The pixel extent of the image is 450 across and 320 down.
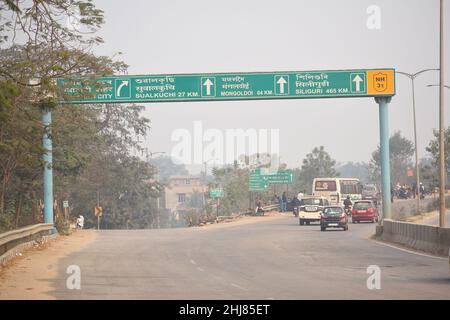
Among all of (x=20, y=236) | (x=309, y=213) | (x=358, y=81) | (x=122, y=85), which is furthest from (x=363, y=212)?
(x=20, y=236)

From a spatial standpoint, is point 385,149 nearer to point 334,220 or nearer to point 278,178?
point 334,220

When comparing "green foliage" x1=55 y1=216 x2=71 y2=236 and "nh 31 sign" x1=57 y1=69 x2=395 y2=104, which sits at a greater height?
"nh 31 sign" x1=57 y1=69 x2=395 y2=104

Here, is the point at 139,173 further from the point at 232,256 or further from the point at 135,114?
the point at 232,256

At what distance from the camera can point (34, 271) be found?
24.6 m

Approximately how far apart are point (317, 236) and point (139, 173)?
50615mm

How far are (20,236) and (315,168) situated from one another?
11147 centimetres

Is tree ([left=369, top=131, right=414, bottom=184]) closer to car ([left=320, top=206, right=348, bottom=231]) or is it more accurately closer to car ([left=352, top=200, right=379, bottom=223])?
car ([left=352, top=200, right=379, bottom=223])

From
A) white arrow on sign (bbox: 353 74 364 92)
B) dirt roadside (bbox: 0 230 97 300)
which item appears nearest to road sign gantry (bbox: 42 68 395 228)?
white arrow on sign (bbox: 353 74 364 92)

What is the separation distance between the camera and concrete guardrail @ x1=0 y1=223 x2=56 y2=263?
27.9m

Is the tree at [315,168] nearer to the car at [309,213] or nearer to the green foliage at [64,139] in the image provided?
the green foliage at [64,139]

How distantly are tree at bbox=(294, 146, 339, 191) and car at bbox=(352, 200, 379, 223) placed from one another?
74775mm

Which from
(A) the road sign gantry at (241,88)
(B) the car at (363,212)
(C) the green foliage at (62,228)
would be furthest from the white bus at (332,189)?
(A) the road sign gantry at (241,88)

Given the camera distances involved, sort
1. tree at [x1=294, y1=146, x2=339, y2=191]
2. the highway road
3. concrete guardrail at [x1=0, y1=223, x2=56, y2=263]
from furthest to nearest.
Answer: tree at [x1=294, y1=146, x2=339, y2=191] < concrete guardrail at [x1=0, y1=223, x2=56, y2=263] < the highway road

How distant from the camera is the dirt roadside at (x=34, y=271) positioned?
18.6 metres
